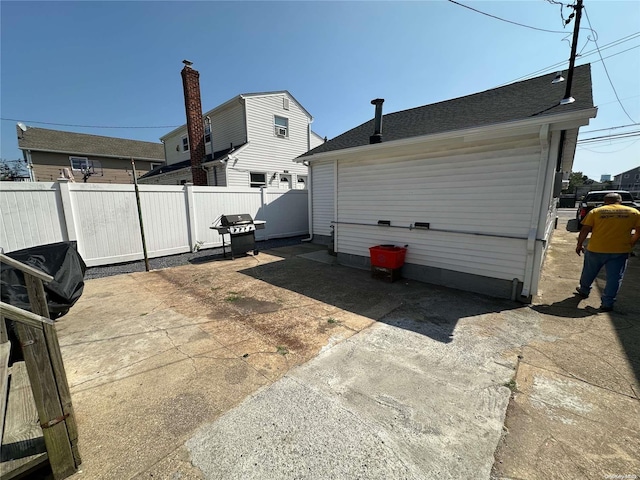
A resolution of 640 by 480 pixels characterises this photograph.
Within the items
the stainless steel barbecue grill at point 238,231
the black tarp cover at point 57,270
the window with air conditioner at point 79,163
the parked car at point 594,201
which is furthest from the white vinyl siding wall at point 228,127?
the parked car at point 594,201

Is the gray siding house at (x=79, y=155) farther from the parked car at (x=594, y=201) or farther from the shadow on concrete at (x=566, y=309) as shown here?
the parked car at (x=594, y=201)

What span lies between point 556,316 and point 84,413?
5.74 m

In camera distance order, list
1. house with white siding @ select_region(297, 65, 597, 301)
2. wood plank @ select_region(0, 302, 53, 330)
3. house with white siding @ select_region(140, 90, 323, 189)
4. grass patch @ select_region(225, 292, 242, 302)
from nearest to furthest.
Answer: wood plank @ select_region(0, 302, 53, 330)
house with white siding @ select_region(297, 65, 597, 301)
grass patch @ select_region(225, 292, 242, 302)
house with white siding @ select_region(140, 90, 323, 189)

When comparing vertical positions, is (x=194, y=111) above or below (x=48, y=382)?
above

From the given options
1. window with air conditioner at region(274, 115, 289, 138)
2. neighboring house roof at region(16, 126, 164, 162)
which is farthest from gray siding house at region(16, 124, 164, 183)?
window with air conditioner at region(274, 115, 289, 138)

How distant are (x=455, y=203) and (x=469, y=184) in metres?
0.40

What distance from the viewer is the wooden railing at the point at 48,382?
1493 mm

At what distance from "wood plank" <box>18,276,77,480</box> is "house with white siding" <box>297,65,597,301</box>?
5438mm

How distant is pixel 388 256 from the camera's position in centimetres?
539

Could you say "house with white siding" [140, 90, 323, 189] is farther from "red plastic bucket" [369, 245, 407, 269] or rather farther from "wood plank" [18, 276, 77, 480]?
"wood plank" [18, 276, 77, 480]

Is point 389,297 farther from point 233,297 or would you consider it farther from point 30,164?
point 30,164

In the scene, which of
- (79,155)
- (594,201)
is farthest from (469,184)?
(79,155)

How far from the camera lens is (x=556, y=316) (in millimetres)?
3865

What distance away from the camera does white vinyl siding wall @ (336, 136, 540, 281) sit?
427 centimetres
